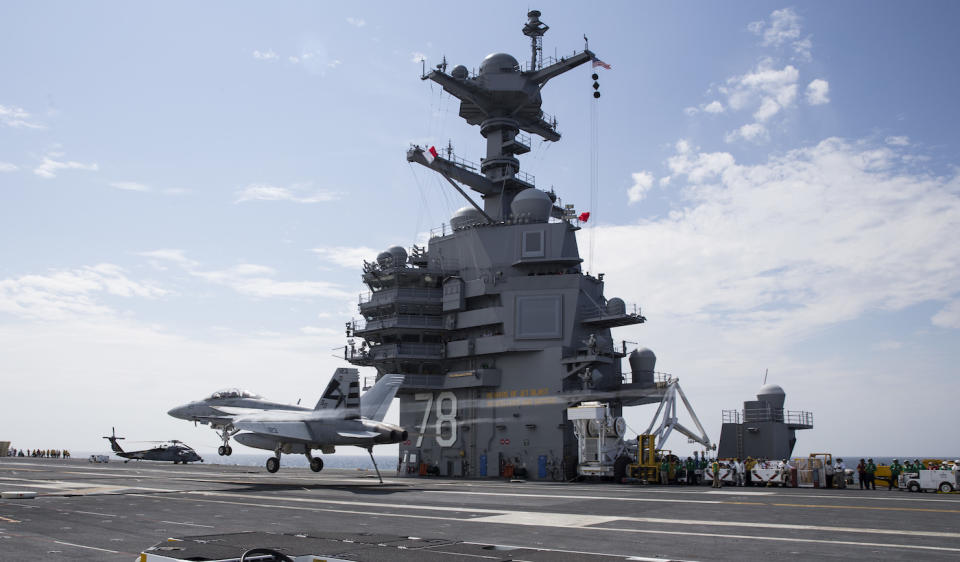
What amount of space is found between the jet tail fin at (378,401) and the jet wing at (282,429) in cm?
365

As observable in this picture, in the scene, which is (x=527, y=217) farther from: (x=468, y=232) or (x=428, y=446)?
(x=428, y=446)

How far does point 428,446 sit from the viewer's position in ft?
165

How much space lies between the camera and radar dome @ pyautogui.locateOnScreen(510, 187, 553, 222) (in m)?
48.8

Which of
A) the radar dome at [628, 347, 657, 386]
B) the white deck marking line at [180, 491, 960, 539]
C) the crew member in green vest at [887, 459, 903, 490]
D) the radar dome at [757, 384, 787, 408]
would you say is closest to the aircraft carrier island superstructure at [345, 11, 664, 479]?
the radar dome at [628, 347, 657, 386]

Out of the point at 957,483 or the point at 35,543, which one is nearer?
the point at 35,543

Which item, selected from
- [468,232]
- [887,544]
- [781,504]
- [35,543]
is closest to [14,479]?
[35,543]

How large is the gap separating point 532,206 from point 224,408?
80.2ft

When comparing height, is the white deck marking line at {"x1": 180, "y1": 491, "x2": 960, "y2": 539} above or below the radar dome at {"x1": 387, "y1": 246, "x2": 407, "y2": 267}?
below

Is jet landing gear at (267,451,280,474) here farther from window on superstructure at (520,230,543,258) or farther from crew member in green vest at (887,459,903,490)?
crew member in green vest at (887,459,903,490)

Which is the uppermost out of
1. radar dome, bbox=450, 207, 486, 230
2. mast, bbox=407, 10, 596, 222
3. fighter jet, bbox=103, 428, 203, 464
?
mast, bbox=407, 10, 596, 222

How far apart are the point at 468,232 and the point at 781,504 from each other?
31320 millimetres

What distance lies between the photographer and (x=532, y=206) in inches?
1930

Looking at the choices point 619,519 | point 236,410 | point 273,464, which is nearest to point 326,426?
point 236,410

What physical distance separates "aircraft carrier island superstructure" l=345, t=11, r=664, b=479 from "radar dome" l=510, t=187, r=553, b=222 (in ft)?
0.33
